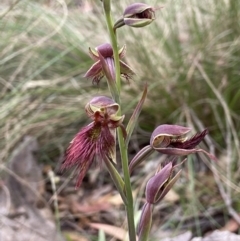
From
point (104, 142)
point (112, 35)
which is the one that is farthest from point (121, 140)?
point (112, 35)

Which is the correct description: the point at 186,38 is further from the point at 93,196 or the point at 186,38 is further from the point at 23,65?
the point at 93,196

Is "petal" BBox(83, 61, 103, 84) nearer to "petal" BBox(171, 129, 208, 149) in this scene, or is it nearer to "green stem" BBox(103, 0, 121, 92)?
"green stem" BBox(103, 0, 121, 92)

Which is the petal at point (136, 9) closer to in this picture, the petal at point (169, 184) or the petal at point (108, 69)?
the petal at point (108, 69)

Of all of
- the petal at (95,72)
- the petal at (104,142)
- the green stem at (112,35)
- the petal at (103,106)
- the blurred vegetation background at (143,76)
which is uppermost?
the green stem at (112,35)

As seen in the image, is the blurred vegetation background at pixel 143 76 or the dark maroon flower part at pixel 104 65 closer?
the dark maroon flower part at pixel 104 65

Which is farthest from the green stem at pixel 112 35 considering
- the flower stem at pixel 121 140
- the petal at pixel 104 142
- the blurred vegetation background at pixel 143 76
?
the blurred vegetation background at pixel 143 76

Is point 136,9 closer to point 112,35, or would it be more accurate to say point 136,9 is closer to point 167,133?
point 112,35

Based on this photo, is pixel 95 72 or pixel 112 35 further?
pixel 95 72

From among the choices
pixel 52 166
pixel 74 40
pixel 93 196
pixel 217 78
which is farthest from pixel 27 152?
pixel 217 78

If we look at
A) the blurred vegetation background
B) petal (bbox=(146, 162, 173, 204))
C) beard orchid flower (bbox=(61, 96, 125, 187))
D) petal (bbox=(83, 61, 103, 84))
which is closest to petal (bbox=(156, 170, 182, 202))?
petal (bbox=(146, 162, 173, 204))
